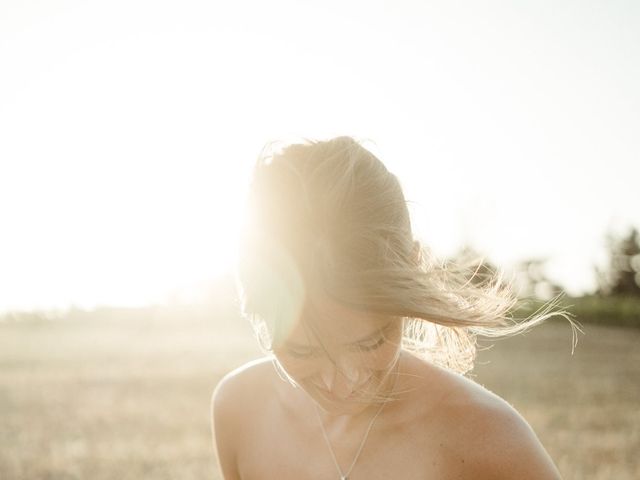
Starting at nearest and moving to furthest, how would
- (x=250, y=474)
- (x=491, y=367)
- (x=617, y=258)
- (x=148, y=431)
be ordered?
(x=250, y=474)
(x=148, y=431)
(x=491, y=367)
(x=617, y=258)

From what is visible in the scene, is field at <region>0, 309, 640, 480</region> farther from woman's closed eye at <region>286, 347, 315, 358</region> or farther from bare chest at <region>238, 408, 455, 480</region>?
woman's closed eye at <region>286, 347, 315, 358</region>

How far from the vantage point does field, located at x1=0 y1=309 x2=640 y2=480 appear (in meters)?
8.58

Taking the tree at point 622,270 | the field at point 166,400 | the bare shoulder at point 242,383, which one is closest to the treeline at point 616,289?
the tree at point 622,270

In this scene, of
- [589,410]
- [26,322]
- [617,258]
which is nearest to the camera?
[589,410]

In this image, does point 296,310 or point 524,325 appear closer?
point 296,310

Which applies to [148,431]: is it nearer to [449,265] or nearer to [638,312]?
[449,265]

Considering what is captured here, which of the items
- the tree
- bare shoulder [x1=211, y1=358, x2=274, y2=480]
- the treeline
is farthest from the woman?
the tree

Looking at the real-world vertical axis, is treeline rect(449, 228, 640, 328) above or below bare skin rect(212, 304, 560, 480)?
below

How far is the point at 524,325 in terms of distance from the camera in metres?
2.28

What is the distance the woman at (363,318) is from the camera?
1.90 metres

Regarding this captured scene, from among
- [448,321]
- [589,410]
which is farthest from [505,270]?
[589,410]

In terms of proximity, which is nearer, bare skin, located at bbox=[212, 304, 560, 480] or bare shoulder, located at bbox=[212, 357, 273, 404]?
bare skin, located at bbox=[212, 304, 560, 480]

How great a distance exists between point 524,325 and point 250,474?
1102 mm

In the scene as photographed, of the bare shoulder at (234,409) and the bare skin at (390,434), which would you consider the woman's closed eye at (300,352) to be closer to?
the bare skin at (390,434)
